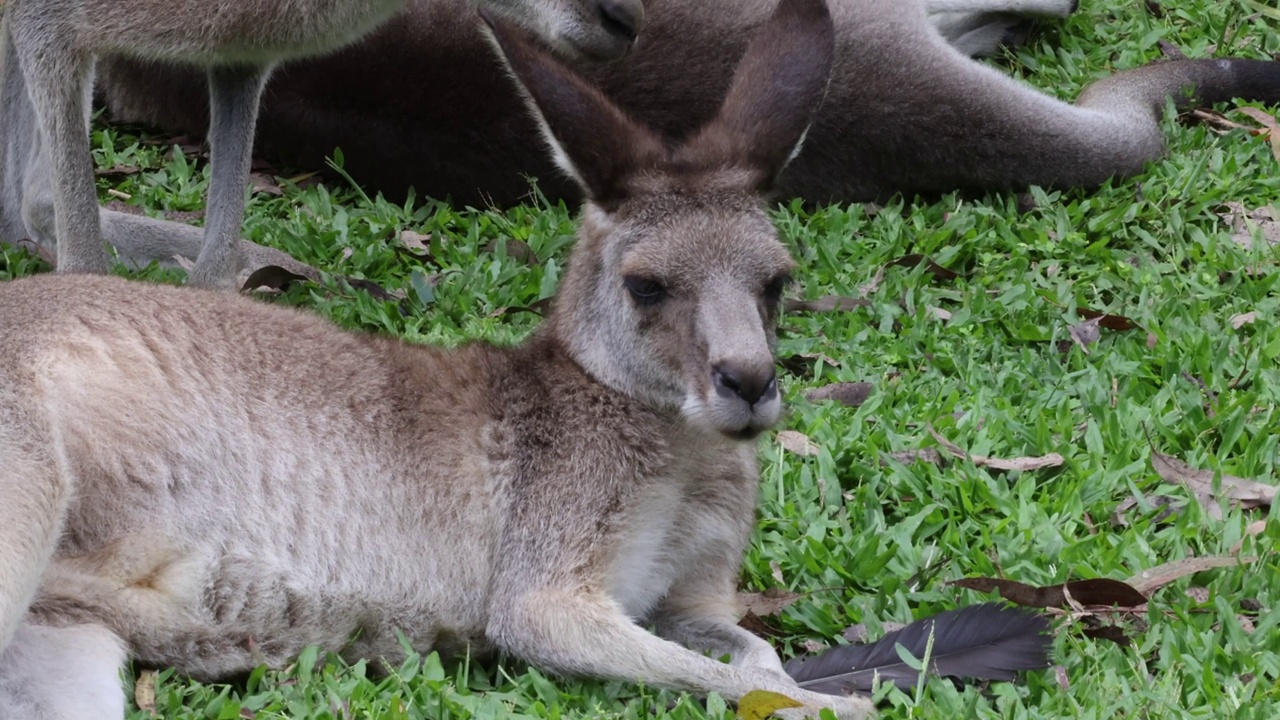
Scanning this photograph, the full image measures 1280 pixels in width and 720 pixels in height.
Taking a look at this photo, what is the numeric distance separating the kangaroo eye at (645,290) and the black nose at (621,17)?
1521 millimetres

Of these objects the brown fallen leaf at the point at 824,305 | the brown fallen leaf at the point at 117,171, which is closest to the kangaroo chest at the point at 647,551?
the brown fallen leaf at the point at 824,305

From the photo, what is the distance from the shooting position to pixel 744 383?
4.00m

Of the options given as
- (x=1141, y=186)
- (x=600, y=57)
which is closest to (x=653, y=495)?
(x=600, y=57)

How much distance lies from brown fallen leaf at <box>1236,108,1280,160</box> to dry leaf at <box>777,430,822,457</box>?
10.3 ft

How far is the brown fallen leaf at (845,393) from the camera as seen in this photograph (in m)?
5.65

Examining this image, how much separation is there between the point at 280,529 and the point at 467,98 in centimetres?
328

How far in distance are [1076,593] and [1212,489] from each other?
81 cm

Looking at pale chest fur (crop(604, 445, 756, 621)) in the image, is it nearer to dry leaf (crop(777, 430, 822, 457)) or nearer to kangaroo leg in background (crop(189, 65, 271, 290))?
dry leaf (crop(777, 430, 822, 457))

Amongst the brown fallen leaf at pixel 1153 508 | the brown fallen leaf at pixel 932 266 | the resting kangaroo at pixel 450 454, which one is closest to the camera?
the resting kangaroo at pixel 450 454

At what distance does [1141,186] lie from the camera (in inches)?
282

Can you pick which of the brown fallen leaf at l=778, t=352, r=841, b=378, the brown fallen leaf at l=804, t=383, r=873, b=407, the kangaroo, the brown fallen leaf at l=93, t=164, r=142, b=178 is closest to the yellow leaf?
the brown fallen leaf at l=804, t=383, r=873, b=407

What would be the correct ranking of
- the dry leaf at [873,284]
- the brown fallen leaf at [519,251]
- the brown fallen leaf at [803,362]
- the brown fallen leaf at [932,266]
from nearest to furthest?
the brown fallen leaf at [803,362] → the dry leaf at [873,284] → the brown fallen leaf at [932,266] → the brown fallen leaf at [519,251]

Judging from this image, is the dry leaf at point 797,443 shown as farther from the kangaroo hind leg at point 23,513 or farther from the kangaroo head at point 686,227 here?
the kangaroo hind leg at point 23,513

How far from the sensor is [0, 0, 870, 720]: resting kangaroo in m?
3.91
